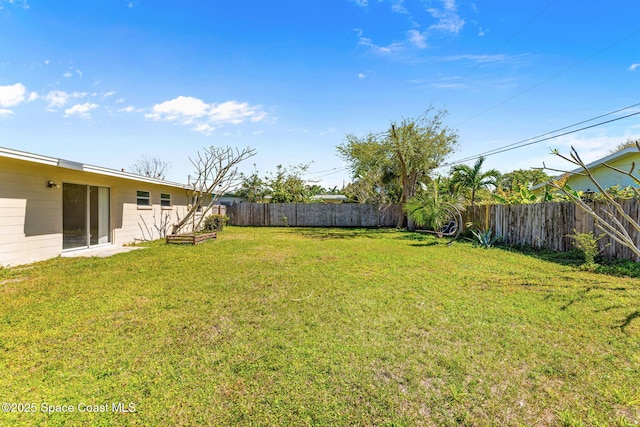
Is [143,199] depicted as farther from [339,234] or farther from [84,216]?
[339,234]

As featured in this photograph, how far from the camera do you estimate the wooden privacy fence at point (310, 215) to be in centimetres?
1900

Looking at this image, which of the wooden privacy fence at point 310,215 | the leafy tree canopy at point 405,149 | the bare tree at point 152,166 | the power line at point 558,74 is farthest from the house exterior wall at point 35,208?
the bare tree at point 152,166

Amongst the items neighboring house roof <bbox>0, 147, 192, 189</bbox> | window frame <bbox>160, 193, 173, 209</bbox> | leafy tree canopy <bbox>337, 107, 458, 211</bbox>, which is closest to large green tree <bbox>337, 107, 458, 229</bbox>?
leafy tree canopy <bbox>337, 107, 458, 211</bbox>

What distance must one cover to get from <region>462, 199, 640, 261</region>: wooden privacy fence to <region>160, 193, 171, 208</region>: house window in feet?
42.3

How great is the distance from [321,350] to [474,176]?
1254 cm

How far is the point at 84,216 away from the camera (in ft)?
27.5

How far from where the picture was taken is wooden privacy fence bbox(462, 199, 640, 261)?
6668mm

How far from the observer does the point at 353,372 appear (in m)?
2.46

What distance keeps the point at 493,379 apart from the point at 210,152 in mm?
11846

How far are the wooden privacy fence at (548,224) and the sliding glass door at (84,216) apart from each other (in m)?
12.9

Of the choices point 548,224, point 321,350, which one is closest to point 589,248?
point 548,224

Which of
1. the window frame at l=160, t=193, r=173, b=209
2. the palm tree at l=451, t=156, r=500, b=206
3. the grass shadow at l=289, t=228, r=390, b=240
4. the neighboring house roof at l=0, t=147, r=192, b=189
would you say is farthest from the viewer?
the grass shadow at l=289, t=228, r=390, b=240

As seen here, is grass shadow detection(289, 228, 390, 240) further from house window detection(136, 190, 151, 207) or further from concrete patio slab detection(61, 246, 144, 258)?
concrete patio slab detection(61, 246, 144, 258)

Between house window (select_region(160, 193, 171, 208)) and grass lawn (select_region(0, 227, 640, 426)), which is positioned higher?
house window (select_region(160, 193, 171, 208))
